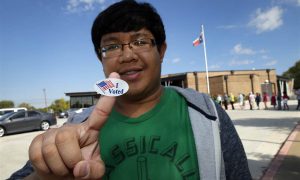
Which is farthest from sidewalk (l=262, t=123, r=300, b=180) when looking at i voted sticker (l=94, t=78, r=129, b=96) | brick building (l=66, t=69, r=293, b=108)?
brick building (l=66, t=69, r=293, b=108)

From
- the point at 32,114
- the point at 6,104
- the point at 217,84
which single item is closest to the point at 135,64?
the point at 32,114

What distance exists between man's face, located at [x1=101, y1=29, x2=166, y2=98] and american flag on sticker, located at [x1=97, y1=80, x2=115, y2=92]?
19.2 inches

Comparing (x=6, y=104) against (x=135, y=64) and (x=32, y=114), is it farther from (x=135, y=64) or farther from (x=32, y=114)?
(x=135, y=64)

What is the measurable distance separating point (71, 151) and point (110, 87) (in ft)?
0.94

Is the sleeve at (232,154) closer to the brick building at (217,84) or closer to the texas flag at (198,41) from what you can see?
the texas flag at (198,41)

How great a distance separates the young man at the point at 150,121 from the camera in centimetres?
156

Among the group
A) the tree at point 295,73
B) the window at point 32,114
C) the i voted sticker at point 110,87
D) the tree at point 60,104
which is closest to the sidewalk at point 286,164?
the i voted sticker at point 110,87

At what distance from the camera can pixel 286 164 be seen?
6457mm

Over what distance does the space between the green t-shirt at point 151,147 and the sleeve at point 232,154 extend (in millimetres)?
199

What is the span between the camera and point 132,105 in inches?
70.3

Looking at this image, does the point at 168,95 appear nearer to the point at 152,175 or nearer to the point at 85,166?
the point at 152,175

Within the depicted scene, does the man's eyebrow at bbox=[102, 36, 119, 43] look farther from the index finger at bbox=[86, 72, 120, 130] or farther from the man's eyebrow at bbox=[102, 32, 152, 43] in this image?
the index finger at bbox=[86, 72, 120, 130]

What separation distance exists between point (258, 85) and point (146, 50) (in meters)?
51.8

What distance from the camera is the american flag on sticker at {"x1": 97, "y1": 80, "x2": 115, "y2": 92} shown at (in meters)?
1.15
